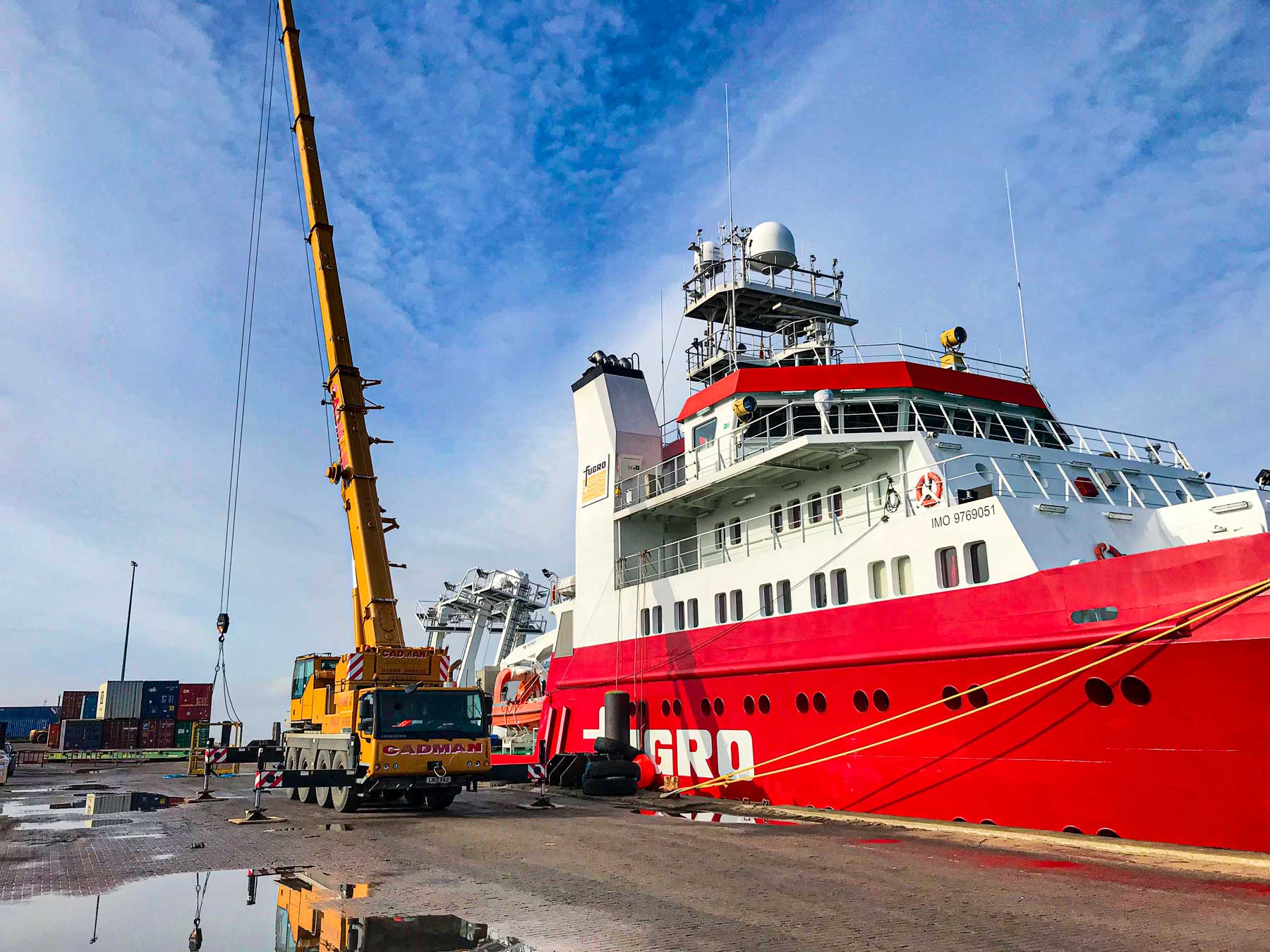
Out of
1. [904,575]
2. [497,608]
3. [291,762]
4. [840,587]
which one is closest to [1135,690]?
[904,575]

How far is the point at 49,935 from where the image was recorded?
6.58 meters

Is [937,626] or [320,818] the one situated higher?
[937,626]

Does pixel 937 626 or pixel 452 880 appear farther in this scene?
pixel 937 626

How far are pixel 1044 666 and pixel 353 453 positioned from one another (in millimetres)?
14071

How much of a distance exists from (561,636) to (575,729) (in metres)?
2.99

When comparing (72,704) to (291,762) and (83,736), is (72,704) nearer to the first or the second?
(83,736)

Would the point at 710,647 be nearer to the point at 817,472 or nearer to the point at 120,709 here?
the point at 817,472

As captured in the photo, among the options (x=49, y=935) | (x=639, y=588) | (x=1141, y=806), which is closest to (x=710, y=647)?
(x=639, y=588)

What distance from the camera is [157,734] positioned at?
→ 51438mm

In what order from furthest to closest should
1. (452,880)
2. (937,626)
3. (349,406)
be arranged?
(349,406) → (937,626) → (452,880)

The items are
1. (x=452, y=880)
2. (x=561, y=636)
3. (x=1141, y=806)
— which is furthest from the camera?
(x=561, y=636)

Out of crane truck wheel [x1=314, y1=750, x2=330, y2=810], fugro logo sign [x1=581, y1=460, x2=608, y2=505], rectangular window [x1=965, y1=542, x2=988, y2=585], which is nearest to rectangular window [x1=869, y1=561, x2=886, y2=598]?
rectangular window [x1=965, y1=542, x2=988, y2=585]

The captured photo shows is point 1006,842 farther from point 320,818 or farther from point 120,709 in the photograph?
point 120,709

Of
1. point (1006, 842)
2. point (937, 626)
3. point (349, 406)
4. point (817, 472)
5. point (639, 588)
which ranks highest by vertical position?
point (349, 406)
